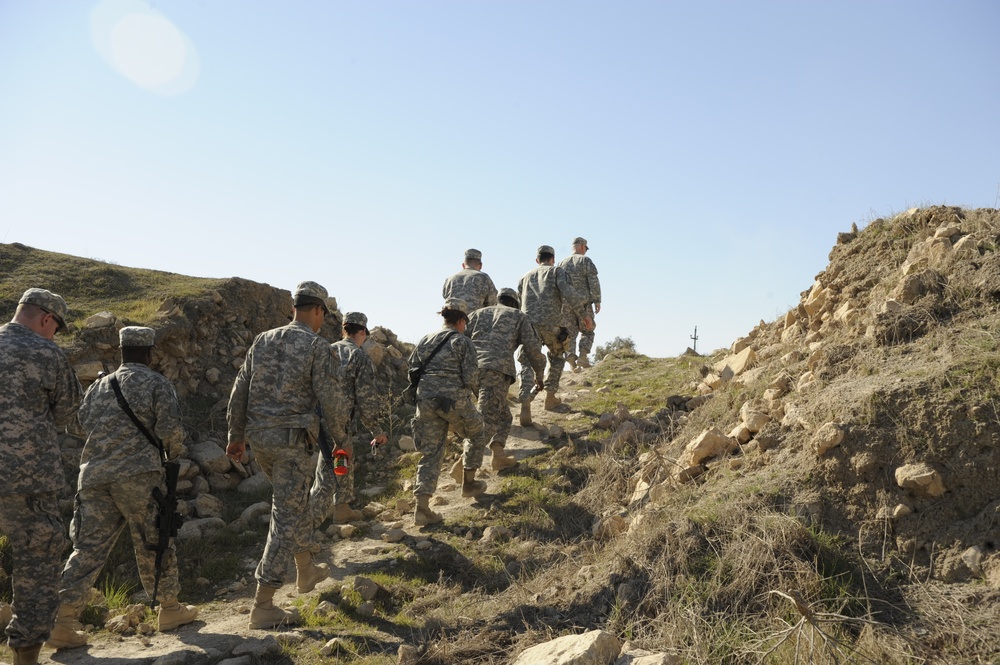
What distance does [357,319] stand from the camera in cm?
714

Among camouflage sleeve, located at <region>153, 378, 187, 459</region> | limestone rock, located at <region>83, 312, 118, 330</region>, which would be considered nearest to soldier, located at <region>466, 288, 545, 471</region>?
camouflage sleeve, located at <region>153, 378, 187, 459</region>

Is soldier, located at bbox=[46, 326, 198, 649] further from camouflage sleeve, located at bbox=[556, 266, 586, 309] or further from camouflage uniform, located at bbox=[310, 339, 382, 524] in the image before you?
camouflage sleeve, located at bbox=[556, 266, 586, 309]

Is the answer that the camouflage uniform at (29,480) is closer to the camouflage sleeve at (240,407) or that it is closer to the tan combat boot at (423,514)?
the camouflage sleeve at (240,407)

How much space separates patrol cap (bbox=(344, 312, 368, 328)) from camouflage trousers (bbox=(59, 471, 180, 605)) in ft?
8.19

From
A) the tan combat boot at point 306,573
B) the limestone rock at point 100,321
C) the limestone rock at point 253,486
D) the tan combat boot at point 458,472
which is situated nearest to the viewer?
the tan combat boot at point 306,573

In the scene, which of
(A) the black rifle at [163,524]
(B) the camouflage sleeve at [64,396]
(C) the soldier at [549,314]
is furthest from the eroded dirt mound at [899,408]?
(B) the camouflage sleeve at [64,396]

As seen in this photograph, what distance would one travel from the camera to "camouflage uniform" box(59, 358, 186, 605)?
4.96m

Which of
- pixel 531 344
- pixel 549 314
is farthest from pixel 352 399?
pixel 549 314

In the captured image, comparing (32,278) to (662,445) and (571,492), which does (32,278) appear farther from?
(662,445)

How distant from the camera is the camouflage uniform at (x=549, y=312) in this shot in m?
10.0

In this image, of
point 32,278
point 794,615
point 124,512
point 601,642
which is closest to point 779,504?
point 794,615

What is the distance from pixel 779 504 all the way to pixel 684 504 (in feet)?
2.52

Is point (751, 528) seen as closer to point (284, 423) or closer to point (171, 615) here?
point (284, 423)

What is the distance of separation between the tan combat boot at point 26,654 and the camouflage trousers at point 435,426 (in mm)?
3415
